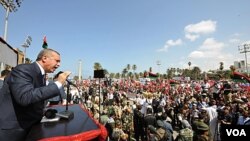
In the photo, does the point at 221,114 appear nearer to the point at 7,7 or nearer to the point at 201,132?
the point at 201,132

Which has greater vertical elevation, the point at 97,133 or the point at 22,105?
the point at 22,105

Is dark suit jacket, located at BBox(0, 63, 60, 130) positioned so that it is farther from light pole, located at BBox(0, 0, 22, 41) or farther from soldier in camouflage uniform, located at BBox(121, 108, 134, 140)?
light pole, located at BBox(0, 0, 22, 41)

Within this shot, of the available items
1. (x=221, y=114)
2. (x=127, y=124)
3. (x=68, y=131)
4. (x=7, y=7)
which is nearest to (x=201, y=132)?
(x=221, y=114)

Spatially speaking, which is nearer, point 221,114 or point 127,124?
point 221,114

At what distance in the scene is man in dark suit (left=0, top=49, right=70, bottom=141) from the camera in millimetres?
1567

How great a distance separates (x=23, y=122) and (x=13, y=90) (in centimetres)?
30

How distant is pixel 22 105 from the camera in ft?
5.14

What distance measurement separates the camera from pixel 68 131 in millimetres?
1599

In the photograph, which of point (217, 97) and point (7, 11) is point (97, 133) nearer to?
point (217, 97)

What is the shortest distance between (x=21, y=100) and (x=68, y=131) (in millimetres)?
468

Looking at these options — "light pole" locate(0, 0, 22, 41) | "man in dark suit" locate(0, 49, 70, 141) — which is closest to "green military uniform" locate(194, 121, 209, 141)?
"man in dark suit" locate(0, 49, 70, 141)

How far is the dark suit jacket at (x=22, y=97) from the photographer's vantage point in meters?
1.57

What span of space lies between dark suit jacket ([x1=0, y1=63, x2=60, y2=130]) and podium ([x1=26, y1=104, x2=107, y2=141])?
0.14 m

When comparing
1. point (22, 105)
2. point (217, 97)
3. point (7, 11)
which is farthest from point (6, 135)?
point (7, 11)
